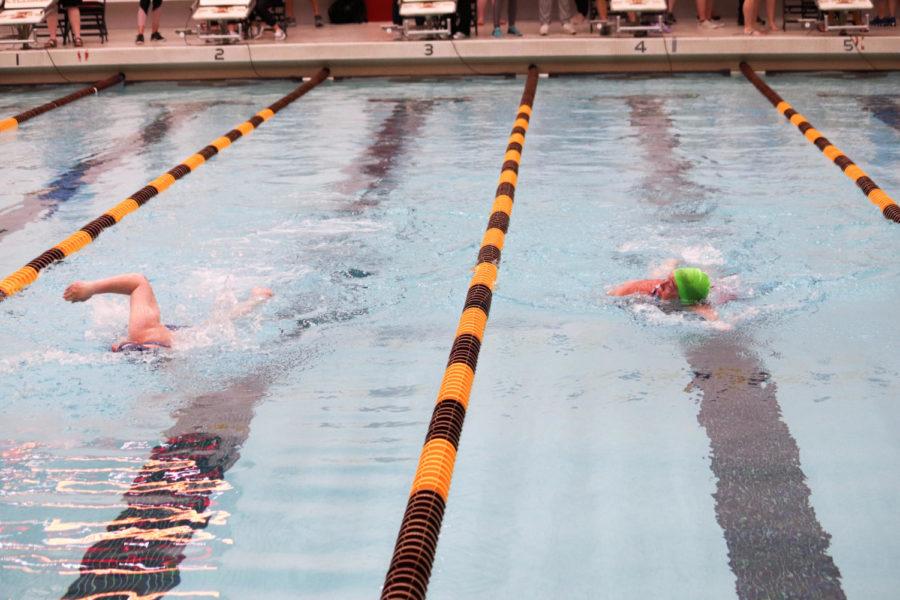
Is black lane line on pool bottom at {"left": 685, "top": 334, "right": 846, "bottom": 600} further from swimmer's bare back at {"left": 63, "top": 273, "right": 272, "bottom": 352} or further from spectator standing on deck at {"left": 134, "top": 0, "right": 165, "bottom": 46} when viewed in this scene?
spectator standing on deck at {"left": 134, "top": 0, "right": 165, "bottom": 46}

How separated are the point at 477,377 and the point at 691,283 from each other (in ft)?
3.29

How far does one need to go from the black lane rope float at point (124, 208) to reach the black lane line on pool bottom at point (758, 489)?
102 inches

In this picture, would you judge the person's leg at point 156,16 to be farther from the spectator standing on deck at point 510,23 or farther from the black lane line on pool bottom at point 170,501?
the black lane line on pool bottom at point 170,501

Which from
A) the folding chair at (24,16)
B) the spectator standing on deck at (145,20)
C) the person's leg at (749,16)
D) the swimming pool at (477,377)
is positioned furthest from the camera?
the spectator standing on deck at (145,20)

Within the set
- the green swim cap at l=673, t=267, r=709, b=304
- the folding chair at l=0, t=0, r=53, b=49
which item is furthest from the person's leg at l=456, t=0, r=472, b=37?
the green swim cap at l=673, t=267, r=709, b=304

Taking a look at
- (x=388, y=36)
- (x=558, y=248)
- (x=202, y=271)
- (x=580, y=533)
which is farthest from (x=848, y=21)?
(x=580, y=533)

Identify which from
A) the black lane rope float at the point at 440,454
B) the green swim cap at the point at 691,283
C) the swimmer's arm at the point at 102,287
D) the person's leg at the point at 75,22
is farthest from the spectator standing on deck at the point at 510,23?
the swimmer's arm at the point at 102,287

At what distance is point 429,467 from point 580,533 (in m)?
0.48

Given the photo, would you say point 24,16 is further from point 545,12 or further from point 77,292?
point 77,292

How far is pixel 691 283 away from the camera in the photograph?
14.0ft

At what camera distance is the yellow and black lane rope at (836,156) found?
18.0ft

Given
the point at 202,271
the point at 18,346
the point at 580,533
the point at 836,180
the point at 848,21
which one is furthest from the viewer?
the point at 848,21

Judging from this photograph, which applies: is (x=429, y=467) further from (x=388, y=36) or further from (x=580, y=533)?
(x=388, y=36)

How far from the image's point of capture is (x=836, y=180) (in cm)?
633
